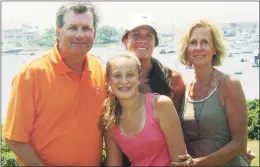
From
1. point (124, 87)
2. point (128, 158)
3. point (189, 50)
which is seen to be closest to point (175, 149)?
point (128, 158)

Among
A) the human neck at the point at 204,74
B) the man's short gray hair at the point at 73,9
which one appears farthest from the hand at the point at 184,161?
the man's short gray hair at the point at 73,9

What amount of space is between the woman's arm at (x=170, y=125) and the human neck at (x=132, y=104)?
18 cm

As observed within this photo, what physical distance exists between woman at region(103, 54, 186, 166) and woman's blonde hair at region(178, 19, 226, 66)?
63cm

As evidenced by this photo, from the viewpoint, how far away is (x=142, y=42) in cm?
382

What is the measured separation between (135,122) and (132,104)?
0.17 metres

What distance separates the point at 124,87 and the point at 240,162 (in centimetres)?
129

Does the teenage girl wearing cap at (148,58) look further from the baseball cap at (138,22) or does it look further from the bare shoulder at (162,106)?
the bare shoulder at (162,106)

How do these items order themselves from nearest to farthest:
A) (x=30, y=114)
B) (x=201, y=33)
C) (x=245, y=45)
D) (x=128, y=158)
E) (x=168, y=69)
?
1. (x=30, y=114)
2. (x=128, y=158)
3. (x=201, y=33)
4. (x=168, y=69)
5. (x=245, y=45)

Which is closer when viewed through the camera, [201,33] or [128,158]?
[128,158]

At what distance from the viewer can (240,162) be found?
369 cm

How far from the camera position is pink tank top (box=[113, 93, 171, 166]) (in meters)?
3.25

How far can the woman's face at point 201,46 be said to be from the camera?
3666 millimetres

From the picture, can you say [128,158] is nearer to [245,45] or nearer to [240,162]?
[240,162]

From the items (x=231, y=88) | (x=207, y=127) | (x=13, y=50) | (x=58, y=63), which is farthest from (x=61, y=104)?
(x=13, y=50)
